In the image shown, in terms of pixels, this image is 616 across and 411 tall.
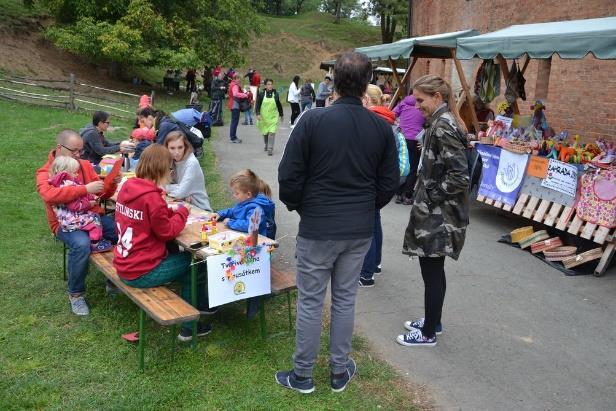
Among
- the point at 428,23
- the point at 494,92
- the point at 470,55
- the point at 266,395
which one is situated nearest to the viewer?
the point at 266,395

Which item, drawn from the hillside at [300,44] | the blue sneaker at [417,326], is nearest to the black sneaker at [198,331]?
the blue sneaker at [417,326]

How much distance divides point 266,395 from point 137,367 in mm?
923

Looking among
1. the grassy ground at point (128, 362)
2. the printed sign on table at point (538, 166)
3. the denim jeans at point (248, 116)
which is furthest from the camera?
the denim jeans at point (248, 116)

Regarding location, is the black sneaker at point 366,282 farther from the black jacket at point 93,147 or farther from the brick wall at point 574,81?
the brick wall at point 574,81

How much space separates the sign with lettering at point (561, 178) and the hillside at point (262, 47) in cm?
1925

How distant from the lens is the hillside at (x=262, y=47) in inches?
858

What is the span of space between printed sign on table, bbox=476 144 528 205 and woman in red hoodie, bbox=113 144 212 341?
4556 mm

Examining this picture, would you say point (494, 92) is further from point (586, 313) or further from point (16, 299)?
point (16, 299)

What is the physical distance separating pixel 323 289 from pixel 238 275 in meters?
0.78

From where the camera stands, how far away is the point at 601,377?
379 cm

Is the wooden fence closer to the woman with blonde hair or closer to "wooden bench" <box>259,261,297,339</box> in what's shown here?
the woman with blonde hair

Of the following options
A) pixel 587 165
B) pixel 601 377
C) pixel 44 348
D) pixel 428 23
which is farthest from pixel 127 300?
pixel 428 23

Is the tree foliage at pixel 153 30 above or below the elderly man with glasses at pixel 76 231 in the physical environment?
above

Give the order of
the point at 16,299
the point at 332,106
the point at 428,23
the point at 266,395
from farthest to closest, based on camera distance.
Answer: the point at 428,23 < the point at 16,299 < the point at 266,395 < the point at 332,106
